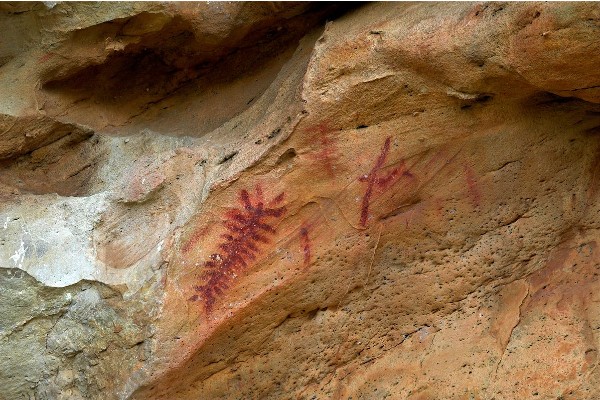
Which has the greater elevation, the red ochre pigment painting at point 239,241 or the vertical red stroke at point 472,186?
the red ochre pigment painting at point 239,241

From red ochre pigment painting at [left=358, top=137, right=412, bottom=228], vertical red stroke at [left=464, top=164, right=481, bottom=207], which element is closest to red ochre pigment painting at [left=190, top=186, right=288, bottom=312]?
red ochre pigment painting at [left=358, top=137, right=412, bottom=228]

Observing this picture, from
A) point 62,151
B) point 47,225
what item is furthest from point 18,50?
point 47,225

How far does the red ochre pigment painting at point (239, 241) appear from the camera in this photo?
233 centimetres

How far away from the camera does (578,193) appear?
251 centimetres

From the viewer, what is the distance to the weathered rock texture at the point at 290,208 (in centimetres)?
230

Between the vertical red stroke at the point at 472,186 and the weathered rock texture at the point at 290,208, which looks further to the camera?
the vertical red stroke at the point at 472,186

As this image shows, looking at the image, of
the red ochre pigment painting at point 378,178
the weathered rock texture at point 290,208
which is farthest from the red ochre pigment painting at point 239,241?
the red ochre pigment painting at point 378,178

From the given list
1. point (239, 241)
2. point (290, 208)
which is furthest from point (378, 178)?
point (239, 241)

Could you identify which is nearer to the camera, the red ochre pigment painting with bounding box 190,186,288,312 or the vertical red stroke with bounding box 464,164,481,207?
the red ochre pigment painting with bounding box 190,186,288,312

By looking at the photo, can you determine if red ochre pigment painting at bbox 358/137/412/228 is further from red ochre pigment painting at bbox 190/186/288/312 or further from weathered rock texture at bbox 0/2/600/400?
red ochre pigment painting at bbox 190/186/288/312

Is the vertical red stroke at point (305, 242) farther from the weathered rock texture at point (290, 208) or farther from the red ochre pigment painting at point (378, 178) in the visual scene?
the red ochre pigment painting at point (378, 178)

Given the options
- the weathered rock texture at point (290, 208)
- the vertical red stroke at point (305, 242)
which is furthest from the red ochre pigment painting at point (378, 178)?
the vertical red stroke at point (305, 242)

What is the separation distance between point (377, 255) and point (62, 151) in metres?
1.12

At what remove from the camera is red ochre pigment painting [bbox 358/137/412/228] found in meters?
2.36
